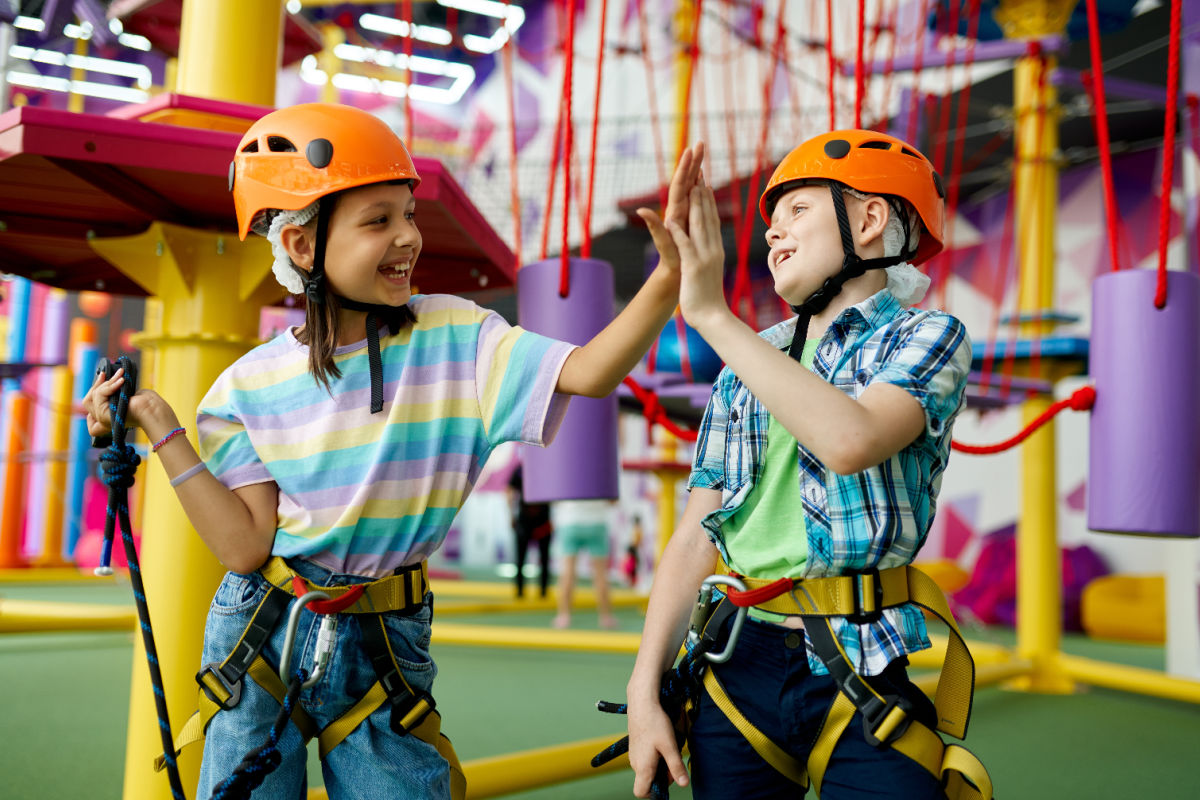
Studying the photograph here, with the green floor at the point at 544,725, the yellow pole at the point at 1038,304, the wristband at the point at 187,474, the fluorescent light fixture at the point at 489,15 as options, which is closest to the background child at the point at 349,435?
the wristband at the point at 187,474

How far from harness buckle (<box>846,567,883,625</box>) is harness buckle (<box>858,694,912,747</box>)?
91 millimetres

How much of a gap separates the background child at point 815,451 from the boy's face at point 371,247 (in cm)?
41

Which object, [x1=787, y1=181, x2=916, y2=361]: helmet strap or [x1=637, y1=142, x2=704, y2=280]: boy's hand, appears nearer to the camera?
[x1=637, y1=142, x2=704, y2=280]: boy's hand

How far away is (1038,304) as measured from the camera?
421 cm

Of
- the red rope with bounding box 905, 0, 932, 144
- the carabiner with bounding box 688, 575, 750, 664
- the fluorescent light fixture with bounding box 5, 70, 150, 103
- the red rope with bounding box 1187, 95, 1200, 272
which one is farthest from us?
the fluorescent light fixture with bounding box 5, 70, 150, 103

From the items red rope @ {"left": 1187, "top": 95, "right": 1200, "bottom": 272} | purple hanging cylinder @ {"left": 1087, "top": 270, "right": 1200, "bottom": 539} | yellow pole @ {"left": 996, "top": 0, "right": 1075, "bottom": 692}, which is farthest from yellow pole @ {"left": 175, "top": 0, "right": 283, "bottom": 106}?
red rope @ {"left": 1187, "top": 95, "right": 1200, "bottom": 272}

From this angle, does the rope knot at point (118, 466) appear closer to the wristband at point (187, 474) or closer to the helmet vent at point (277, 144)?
the wristband at point (187, 474)

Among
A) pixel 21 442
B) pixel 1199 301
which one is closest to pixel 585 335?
pixel 1199 301

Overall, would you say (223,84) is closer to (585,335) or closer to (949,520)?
(585,335)

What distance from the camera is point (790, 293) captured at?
1280 millimetres

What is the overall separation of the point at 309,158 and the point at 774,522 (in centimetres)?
77

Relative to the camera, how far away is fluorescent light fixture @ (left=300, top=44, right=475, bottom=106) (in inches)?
454

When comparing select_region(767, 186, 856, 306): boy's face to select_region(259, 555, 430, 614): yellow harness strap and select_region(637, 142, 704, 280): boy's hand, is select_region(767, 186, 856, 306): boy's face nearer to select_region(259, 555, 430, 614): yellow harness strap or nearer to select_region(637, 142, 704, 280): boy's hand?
select_region(637, 142, 704, 280): boy's hand

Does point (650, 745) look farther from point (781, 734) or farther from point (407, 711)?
point (407, 711)
